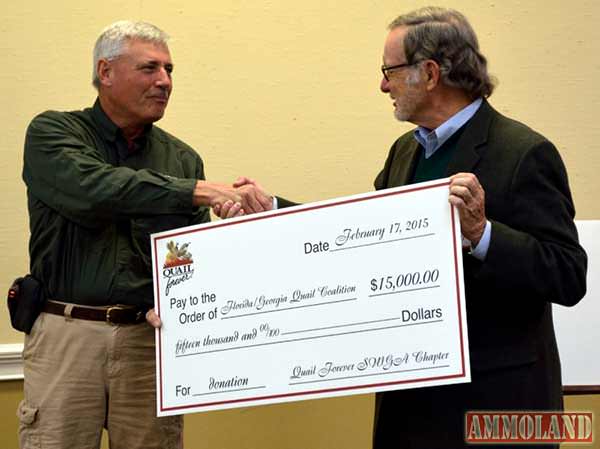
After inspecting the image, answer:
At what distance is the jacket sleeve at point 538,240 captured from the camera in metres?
1.97

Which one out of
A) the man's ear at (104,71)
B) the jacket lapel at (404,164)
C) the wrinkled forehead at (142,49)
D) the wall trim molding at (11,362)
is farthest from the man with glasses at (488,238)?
the wall trim molding at (11,362)

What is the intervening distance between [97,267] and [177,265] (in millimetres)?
381

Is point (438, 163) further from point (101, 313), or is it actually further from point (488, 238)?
point (101, 313)

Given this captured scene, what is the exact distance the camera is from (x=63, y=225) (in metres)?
2.58

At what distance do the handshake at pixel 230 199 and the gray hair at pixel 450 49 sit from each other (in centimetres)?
60

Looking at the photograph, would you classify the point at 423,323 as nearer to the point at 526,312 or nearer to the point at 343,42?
the point at 526,312

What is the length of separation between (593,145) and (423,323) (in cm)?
213

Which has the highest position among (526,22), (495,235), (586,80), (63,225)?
(526,22)

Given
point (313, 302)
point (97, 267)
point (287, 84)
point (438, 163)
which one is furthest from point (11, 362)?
point (438, 163)

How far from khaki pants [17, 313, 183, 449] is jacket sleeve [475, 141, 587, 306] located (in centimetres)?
118

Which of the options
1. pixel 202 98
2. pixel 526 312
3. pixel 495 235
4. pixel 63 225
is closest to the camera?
pixel 495 235

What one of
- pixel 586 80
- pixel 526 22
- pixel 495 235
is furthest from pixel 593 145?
pixel 495 235

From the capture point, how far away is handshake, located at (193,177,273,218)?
243 cm
